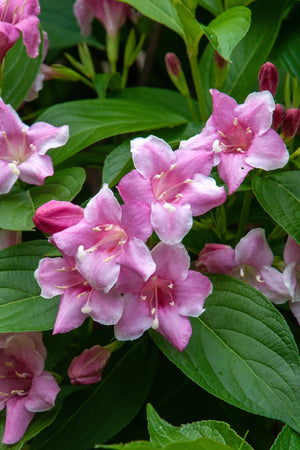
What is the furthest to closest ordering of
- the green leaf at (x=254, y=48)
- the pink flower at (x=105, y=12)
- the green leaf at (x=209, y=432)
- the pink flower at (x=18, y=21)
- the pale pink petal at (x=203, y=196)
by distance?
the pink flower at (x=105, y=12) < the green leaf at (x=254, y=48) < the pink flower at (x=18, y=21) < the pale pink petal at (x=203, y=196) < the green leaf at (x=209, y=432)

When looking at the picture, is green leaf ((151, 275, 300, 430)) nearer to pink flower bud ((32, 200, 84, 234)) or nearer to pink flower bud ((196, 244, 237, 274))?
pink flower bud ((196, 244, 237, 274))

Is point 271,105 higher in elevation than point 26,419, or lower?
higher

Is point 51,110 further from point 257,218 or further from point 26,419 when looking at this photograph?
point 26,419

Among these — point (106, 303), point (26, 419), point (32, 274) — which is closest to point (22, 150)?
point (32, 274)

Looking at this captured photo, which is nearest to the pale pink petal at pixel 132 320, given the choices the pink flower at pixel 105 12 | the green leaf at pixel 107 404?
the green leaf at pixel 107 404

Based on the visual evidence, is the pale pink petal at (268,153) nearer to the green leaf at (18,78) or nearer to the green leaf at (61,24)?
the green leaf at (18,78)
